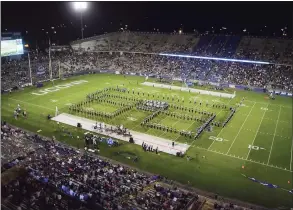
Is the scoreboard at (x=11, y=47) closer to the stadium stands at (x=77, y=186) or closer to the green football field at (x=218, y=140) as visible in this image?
the green football field at (x=218, y=140)

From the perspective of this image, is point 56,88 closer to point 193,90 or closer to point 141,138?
point 193,90

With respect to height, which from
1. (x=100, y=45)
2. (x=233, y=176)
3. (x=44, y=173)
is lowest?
(x=233, y=176)

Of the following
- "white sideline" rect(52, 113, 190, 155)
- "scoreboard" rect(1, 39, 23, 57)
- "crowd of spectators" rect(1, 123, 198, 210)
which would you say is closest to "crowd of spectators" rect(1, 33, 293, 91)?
"scoreboard" rect(1, 39, 23, 57)

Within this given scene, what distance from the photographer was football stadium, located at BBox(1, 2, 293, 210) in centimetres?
1914

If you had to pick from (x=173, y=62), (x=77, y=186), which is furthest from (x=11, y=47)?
(x=77, y=186)

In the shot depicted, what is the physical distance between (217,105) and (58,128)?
74.5ft

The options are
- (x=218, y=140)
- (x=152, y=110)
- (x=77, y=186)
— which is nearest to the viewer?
(x=77, y=186)

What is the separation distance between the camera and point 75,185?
1858 centimetres

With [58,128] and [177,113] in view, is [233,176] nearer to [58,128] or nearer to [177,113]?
[177,113]

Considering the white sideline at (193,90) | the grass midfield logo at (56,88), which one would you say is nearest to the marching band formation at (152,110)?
the white sideline at (193,90)

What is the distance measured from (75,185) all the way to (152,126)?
54.0 ft

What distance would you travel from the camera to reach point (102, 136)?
103ft

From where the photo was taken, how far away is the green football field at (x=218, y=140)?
23.2 metres

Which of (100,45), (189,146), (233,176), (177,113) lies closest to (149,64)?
(100,45)
